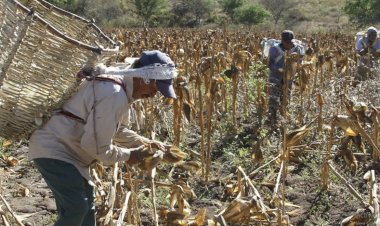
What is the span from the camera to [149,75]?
2.83m

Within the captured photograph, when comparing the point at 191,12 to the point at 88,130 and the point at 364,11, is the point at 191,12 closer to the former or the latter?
the point at 364,11

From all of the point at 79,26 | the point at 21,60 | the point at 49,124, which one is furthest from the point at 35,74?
the point at 79,26

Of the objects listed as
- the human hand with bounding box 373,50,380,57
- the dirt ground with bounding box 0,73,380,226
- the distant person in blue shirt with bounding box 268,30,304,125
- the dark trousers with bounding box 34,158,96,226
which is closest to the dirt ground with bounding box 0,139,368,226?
the dirt ground with bounding box 0,73,380,226

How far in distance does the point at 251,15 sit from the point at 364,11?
9.67 m

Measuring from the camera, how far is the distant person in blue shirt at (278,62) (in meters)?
7.23

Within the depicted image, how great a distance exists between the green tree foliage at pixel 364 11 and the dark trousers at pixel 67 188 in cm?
3787

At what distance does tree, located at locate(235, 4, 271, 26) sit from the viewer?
1817 inches

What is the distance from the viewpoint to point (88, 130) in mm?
2781

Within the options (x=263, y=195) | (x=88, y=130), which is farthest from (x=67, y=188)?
(x=263, y=195)

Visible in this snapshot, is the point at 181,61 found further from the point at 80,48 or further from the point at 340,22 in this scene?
the point at 340,22

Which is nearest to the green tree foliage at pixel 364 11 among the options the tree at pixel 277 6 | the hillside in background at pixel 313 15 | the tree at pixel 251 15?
the hillside in background at pixel 313 15

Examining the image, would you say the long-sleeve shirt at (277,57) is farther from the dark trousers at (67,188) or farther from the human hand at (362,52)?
the dark trousers at (67,188)

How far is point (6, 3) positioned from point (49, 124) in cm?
64

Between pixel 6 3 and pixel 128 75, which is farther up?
pixel 6 3
